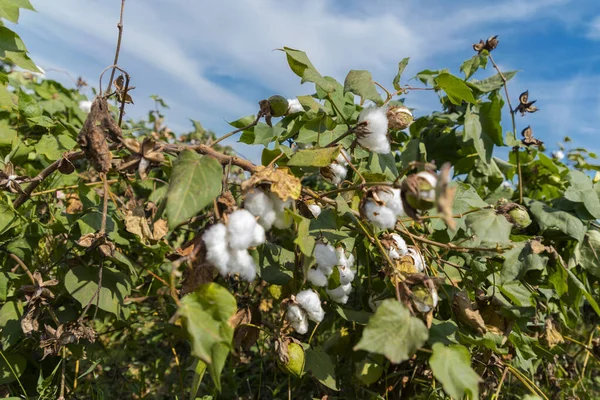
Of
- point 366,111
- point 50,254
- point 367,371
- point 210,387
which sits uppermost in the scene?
point 366,111

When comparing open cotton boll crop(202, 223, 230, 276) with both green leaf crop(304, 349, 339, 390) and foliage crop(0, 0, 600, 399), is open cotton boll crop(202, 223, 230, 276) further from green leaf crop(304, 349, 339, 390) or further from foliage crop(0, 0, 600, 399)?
green leaf crop(304, 349, 339, 390)

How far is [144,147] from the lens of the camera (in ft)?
2.63

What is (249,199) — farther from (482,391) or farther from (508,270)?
(482,391)

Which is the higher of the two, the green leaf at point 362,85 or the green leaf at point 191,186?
the green leaf at point 362,85

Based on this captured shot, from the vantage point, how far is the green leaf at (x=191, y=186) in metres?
0.69

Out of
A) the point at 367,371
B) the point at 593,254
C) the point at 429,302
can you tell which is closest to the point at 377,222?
the point at 429,302

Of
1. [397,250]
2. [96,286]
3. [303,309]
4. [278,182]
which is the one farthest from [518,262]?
[96,286]

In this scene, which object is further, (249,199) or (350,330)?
(350,330)

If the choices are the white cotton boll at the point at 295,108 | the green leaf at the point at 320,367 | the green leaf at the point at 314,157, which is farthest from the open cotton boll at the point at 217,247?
the white cotton boll at the point at 295,108

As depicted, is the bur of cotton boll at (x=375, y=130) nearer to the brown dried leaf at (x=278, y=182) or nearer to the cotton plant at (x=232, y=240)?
the brown dried leaf at (x=278, y=182)

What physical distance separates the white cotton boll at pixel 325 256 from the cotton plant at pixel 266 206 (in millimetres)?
183

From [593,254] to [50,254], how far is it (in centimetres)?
183

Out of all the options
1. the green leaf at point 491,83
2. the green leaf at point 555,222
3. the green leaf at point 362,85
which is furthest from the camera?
the green leaf at point 491,83

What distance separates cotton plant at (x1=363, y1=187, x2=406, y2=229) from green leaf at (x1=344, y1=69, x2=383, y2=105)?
31 centimetres
